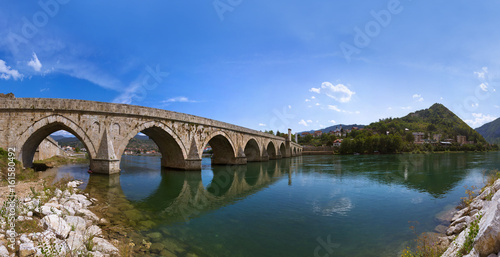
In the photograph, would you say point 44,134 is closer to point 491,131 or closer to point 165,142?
point 165,142

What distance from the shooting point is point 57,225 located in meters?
4.83

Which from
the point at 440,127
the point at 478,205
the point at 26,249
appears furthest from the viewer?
the point at 440,127

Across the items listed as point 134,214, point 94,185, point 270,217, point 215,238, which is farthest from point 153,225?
point 94,185

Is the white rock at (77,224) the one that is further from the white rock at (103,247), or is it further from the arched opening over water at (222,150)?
the arched opening over water at (222,150)

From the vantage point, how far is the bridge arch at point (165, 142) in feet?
54.7

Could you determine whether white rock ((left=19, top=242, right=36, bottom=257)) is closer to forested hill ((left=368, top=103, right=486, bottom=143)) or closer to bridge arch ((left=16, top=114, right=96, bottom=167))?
bridge arch ((left=16, top=114, right=96, bottom=167))

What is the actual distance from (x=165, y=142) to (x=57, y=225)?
1663cm

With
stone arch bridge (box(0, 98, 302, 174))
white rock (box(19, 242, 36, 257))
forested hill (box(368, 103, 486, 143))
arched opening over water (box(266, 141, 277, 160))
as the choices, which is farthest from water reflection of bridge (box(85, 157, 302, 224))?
forested hill (box(368, 103, 486, 143))

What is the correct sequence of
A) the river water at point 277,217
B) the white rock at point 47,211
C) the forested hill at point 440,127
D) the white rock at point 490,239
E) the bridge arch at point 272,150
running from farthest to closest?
the forested hill at point 440,127, the bridge arch at point 272,150, the river water at point 277,217, the white rock at point 47,211, the white rock at point 490,239

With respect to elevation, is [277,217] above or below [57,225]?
below

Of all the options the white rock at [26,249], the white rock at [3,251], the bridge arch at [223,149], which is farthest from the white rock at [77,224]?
the bridge arch at [223,149]

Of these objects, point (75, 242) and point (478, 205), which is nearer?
point (75, 242)

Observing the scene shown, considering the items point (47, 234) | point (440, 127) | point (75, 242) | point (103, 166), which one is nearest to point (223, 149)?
point (103, 166)

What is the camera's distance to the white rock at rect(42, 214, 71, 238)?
15.2ft
